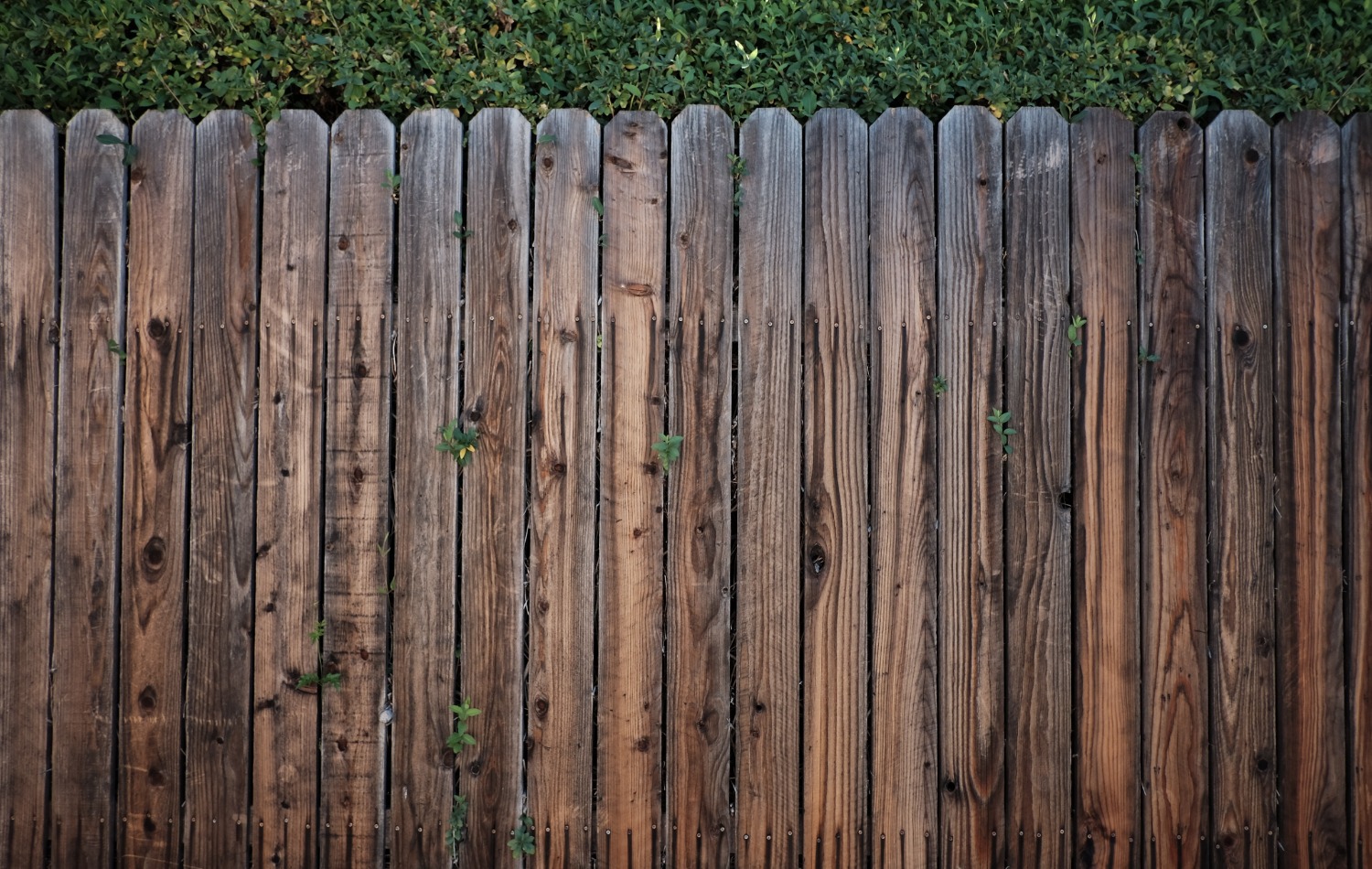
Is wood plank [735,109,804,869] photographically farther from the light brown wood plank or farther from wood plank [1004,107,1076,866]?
wood plank [1004,107,1076,866]

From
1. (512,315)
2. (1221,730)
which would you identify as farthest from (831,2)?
(1221,730)

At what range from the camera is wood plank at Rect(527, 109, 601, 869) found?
2.31 meters

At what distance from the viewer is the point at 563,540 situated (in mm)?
2330

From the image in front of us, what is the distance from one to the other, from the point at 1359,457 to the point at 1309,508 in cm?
19

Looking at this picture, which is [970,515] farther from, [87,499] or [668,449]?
[87,499]

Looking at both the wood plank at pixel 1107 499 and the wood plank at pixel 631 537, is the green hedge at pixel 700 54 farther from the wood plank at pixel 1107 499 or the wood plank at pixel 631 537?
the wood plank at pixel 631 537

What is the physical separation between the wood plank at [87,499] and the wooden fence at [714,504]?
0.01 meters

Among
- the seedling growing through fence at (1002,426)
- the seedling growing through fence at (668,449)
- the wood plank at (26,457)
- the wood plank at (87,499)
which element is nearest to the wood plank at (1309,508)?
the seedling growing through fence at (1002,426)

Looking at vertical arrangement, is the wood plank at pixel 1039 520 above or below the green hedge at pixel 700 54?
below

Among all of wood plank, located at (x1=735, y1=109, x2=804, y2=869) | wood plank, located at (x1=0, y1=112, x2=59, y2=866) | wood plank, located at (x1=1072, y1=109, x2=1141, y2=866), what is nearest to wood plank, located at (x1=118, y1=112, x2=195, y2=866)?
wood plank, located at (x1=0, y1=112, x2=59, y2=866)

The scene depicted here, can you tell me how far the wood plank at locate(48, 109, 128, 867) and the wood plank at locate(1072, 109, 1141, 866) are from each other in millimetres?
2571

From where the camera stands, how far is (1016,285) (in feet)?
7.72

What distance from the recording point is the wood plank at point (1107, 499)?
230cm

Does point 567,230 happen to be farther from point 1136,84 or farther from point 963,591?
point 1136,84
